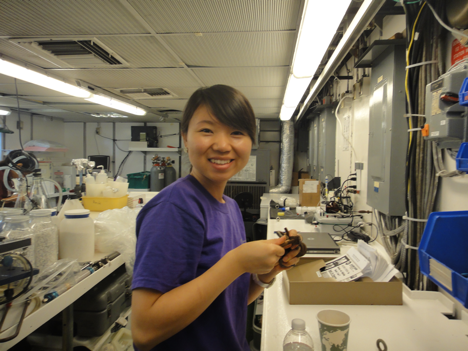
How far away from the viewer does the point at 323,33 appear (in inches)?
54.7

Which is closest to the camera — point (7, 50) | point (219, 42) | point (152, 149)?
point (219, 42)

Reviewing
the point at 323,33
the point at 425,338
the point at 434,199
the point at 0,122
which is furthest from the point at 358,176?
the point at 0,122

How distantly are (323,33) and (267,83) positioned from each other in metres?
1.81

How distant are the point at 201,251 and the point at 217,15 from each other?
1600 mm

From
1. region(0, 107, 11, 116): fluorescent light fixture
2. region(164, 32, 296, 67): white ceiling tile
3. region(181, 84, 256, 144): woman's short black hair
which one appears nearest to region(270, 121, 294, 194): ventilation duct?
region(164, 32, 296, 67): white ceiling tile

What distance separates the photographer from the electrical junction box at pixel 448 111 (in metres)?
0.89

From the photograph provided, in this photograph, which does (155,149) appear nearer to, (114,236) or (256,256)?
(114,236)

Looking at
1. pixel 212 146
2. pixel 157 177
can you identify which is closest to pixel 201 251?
pixel 212 146

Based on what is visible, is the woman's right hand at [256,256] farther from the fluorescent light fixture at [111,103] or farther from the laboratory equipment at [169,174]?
the laboratory equipment at [169,174]

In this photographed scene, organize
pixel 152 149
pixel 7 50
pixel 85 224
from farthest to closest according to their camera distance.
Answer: pixel 152 149 → pixel 7 50 → pixel 85 224

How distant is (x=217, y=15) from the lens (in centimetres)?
165

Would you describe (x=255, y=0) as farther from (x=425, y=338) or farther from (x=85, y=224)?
(x=425, y=338)

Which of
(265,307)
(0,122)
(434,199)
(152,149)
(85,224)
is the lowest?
(265,307)

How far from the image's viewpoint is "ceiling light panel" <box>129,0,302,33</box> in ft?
4.98
